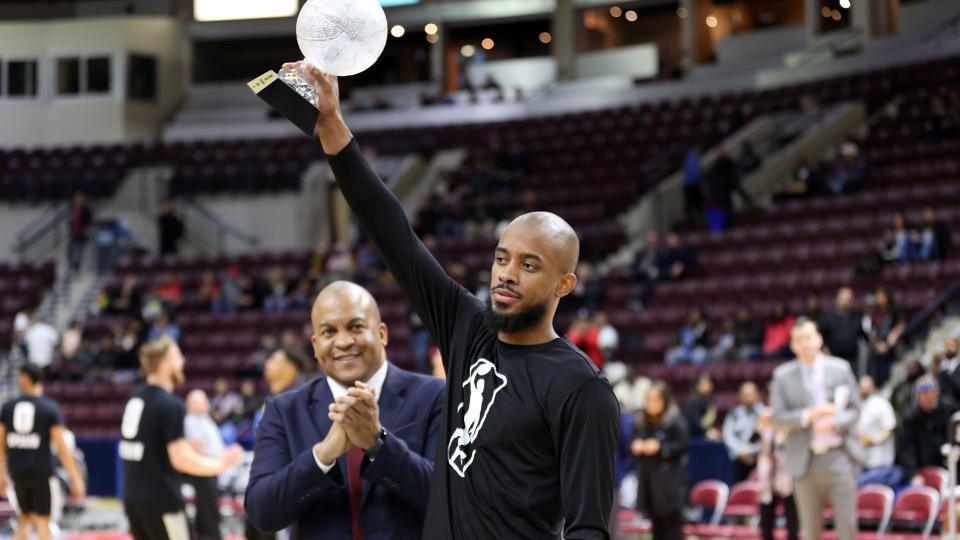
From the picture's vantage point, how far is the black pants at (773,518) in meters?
9.51

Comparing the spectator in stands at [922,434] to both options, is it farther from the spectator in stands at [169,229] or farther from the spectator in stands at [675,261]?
the spectator in stands at [169,229]

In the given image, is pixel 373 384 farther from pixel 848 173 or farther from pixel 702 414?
pixel 848 173

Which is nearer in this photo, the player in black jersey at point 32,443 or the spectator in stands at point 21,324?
the player in black jersey at point 32,443

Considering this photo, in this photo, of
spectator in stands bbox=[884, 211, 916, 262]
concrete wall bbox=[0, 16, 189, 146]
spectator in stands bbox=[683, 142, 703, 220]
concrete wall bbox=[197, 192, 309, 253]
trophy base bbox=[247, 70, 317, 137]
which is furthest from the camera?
concrete wall bbox=[0, 16, 189, 146]

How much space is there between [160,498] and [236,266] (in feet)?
54.5

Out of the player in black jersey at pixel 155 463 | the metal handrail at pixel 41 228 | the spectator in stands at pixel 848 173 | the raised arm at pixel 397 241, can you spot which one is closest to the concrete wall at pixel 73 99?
the metal handrail at pixel 41 228

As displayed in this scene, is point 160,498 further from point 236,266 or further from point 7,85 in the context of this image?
point 7,85

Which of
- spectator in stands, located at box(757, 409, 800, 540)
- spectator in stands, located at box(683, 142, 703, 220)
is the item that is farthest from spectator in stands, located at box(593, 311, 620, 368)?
spectator in stands, located at box(757, 409, 800, 540)

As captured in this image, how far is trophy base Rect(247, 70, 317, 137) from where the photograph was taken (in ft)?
9.79

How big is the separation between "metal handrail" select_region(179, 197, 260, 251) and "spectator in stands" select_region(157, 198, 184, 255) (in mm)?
1310

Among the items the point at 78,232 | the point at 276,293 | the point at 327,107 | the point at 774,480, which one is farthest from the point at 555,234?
the point at 78,232

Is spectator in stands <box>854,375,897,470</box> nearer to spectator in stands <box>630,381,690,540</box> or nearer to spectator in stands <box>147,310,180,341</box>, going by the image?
spectator in stands <box>630,381,690,540</box>

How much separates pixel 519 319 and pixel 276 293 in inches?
740

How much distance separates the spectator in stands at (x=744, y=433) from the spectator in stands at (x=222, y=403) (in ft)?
23.7
